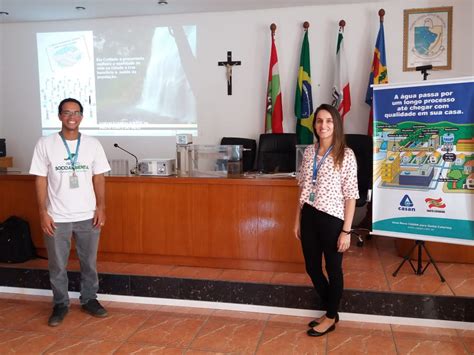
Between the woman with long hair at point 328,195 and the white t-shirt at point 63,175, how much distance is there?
4.62 feet

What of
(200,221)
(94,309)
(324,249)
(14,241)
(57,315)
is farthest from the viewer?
(14,241)

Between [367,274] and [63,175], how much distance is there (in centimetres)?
229

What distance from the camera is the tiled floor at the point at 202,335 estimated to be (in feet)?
8.25

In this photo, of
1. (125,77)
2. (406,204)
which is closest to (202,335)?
(406,204)

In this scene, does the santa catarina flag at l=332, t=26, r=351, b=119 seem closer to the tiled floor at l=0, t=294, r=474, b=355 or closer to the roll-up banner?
the roll-up banner

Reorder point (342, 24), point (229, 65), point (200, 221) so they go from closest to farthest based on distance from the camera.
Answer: point (200, 221) → point (342, 24) → point (229, 65)

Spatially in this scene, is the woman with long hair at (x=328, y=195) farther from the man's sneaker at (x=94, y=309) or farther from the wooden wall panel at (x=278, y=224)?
the man's sneaker at (x=94, y=309)

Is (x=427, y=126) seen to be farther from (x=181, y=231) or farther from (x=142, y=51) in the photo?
(x=142, y=51)

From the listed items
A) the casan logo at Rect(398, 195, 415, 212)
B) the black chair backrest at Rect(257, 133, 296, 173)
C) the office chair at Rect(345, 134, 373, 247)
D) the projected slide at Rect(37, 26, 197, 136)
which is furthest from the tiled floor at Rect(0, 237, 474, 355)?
the projected slide at Rect(37, 26, 197, 136)

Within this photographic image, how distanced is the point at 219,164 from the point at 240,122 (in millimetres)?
1719

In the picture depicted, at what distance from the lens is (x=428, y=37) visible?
4.71m

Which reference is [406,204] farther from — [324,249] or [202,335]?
[202,335]

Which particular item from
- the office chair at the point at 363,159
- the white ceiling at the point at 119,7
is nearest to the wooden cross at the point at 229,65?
the white ceiling at the point at 119,7

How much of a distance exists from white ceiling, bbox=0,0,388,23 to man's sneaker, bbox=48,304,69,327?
3.39 meters
